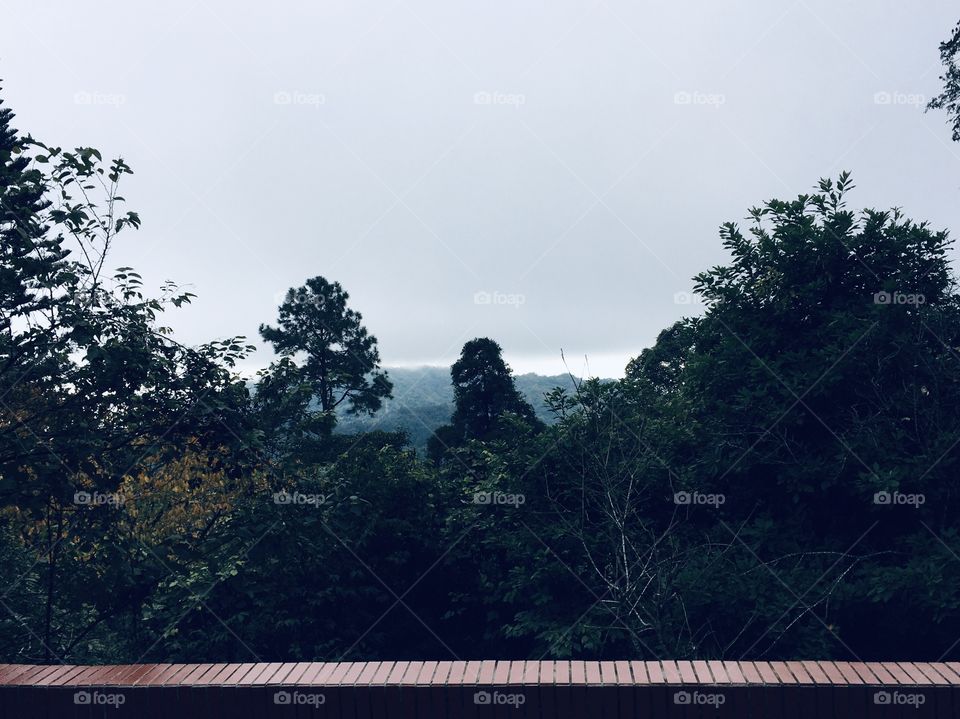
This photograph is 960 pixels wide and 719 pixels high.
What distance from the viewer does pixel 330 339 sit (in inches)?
1599

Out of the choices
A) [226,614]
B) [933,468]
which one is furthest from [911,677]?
[226,614]

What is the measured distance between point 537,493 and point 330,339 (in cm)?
2910

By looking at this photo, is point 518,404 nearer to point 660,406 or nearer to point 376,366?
point 376,366

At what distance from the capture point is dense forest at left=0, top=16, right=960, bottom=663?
8.46m

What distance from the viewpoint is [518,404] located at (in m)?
35.9

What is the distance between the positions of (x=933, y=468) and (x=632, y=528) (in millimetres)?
4583
